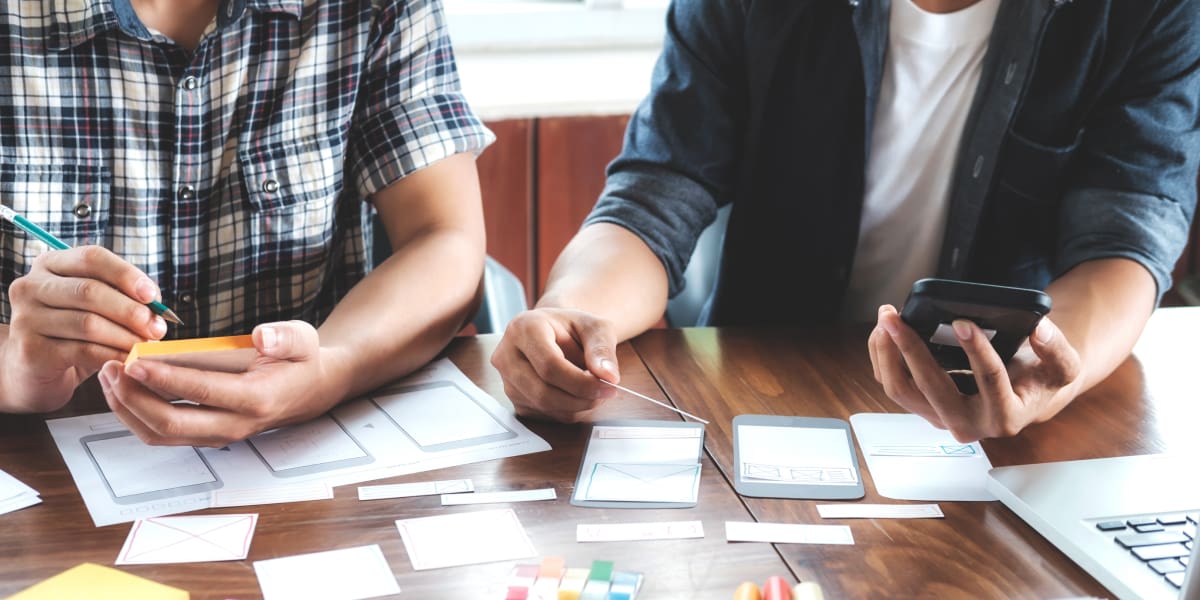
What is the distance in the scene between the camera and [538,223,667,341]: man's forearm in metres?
1.09

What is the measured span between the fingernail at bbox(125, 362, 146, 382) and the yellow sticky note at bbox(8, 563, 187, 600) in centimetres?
16

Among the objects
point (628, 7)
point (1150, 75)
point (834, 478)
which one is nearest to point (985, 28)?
point (1150, 75)

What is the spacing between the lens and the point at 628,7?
2471 millimetres

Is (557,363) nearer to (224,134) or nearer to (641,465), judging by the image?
(641,465)

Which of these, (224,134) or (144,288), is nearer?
(144,288)

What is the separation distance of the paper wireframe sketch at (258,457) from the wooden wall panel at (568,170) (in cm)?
122

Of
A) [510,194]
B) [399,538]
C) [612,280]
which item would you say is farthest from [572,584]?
[510,194]

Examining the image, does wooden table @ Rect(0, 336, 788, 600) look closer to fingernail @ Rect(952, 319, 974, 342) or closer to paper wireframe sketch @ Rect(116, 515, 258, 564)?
paper wireframe sketch @ Rect(116, 515, 258, 564)

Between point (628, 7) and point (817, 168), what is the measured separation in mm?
1266

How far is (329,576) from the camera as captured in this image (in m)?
0.70

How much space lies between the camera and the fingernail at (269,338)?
860 millimetres

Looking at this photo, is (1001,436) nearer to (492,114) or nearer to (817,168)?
(817,168)

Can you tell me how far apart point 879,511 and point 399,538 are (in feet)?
1.19

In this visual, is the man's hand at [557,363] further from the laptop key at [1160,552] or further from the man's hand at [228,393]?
the laptop key at [1160,552]
